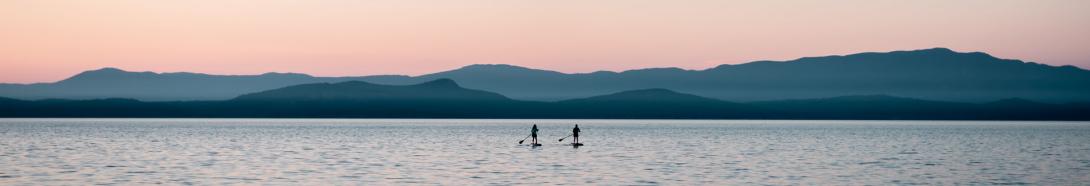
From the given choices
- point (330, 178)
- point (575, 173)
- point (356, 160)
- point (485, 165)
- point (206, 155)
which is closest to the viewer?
point (330, 178)

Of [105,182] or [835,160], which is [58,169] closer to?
[105,182]

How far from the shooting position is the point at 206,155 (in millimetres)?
61688

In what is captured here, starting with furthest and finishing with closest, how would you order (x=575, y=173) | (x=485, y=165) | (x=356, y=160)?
1. (x=356, y=160)
2. (x=485, y=165)
3. (x=575, y=173)

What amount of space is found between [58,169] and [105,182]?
7.80 meters

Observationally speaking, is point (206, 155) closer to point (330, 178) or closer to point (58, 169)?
point (58, 169)

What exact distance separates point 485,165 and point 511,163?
6.64ft

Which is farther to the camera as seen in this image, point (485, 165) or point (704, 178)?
point (485, 165)

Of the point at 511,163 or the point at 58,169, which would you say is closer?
the point at 58,169

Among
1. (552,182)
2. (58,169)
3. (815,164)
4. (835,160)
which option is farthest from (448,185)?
(835,160)

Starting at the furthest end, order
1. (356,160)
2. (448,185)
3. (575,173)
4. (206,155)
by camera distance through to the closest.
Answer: (206,155) < (356,160) < (575,173) < (448,185)

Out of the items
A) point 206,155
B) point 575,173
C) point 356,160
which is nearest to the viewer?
point 575,173

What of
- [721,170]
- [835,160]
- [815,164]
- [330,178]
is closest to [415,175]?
[330,178]

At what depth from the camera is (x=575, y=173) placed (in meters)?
45.5

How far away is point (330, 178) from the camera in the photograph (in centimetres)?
4200
